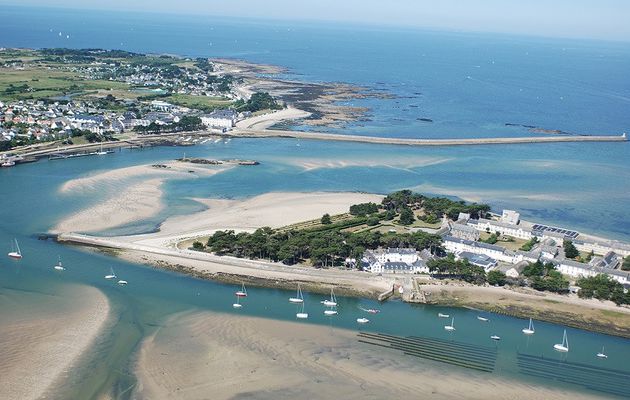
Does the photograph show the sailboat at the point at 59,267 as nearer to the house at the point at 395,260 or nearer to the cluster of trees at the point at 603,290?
the house at the point at 395,260

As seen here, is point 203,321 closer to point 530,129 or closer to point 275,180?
point 275,180

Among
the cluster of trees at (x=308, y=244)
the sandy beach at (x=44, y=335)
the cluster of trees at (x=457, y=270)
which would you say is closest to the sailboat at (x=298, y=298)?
the cluster of trees at (x=308, y=244)

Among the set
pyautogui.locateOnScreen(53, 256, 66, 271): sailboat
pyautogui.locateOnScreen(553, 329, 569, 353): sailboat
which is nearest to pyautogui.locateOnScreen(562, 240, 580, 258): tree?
pyautogui.locateOnScreen(553, 329, 569, 353): sailboat

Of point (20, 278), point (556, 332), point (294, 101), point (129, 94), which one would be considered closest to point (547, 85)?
point (294, 101)

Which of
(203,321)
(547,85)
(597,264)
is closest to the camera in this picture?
(203,321)

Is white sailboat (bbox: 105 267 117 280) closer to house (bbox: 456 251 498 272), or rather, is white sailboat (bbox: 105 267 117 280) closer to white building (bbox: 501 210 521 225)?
house (bbox: 456 251 498 272)

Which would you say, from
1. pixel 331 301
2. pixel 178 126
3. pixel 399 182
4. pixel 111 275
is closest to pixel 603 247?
pixel 331 301
